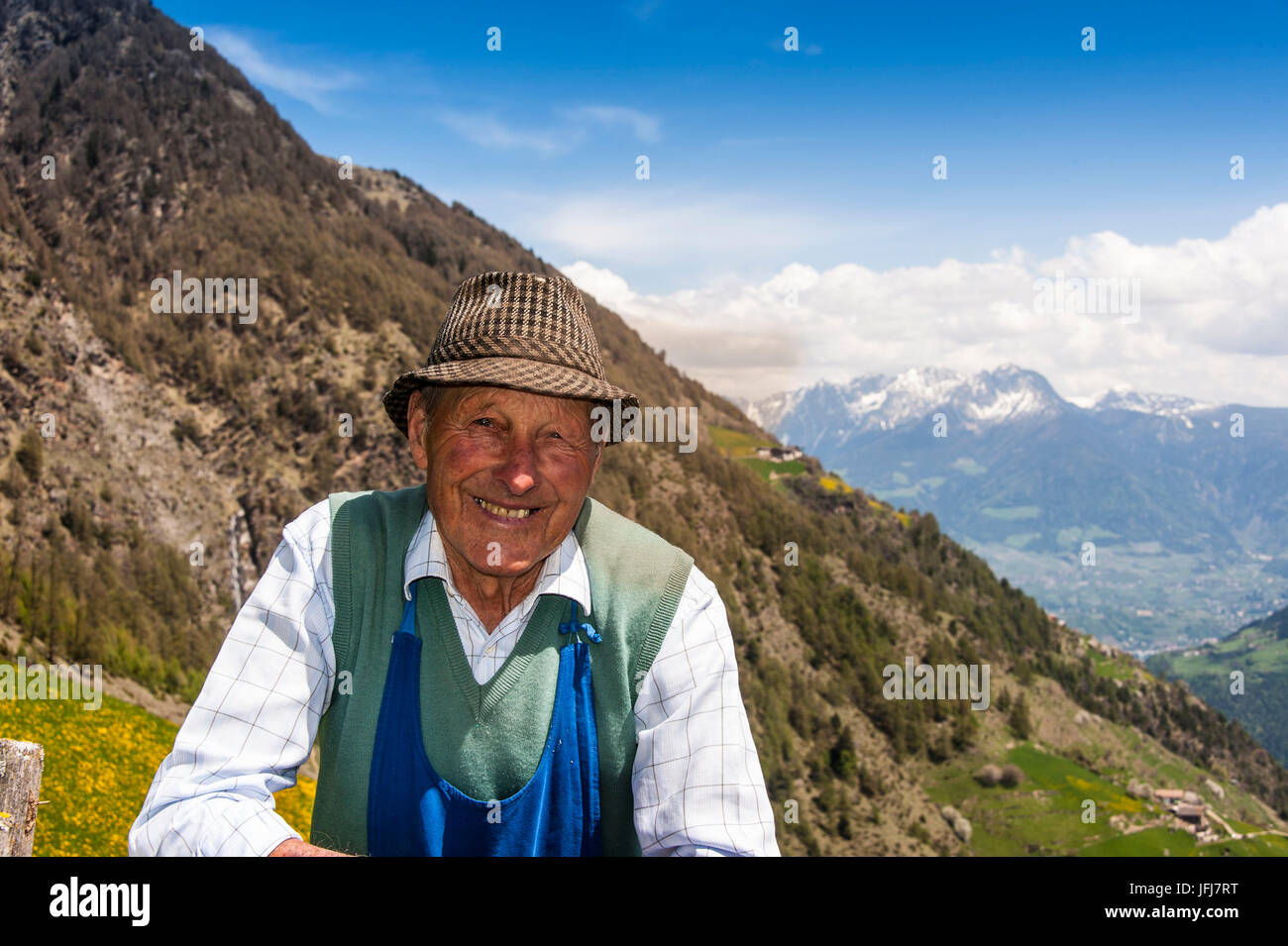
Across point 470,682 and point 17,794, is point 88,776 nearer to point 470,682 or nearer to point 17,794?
point 17,794

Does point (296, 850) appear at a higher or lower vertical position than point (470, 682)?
lower

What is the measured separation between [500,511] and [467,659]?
58cm

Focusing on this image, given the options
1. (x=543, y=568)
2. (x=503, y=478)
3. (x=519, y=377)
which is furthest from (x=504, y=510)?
(x=519, y=377)

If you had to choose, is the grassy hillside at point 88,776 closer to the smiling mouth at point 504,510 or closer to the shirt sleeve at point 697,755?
the smiling mouth at point 504,510

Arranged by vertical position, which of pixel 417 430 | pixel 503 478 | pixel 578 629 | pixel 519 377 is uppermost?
pixel 519 377

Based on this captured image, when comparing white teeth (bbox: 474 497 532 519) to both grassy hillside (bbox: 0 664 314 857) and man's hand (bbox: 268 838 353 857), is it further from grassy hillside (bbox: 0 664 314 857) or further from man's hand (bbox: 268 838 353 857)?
grassy hillside (bbox: 0 664 314 857)

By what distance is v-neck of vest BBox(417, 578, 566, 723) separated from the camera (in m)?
2.96

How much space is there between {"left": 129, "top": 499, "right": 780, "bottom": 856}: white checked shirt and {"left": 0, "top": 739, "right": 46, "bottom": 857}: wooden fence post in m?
0.39

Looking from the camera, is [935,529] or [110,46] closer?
[110,46]

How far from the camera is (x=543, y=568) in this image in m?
3.28

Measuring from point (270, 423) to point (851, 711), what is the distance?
7133cm

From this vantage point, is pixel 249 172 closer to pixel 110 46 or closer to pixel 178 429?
pixel 110 46

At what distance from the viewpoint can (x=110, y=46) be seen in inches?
3617
